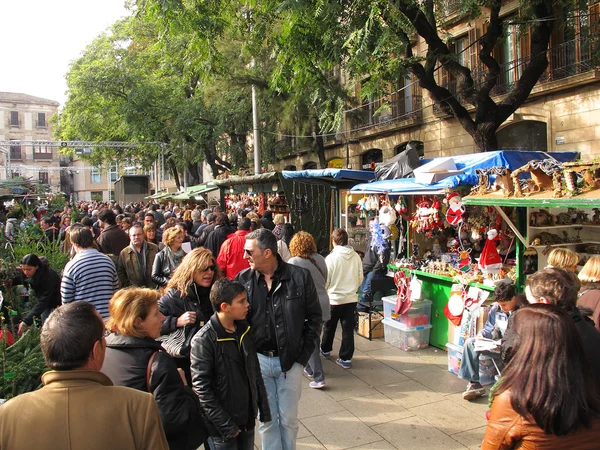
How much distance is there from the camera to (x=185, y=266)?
11.9ft

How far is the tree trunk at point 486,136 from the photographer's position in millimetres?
10181

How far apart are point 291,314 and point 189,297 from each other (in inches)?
30.3

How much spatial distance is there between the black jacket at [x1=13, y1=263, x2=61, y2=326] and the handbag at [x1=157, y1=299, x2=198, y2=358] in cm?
248

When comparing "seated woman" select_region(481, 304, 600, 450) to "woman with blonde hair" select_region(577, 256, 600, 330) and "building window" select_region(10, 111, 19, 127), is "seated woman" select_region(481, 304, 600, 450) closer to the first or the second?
"woman with blonde hair" select_region(577, 256, 600, 330)

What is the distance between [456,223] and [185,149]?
19.4 m

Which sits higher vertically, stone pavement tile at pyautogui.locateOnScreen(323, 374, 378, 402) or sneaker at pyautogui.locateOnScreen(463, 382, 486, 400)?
sneaker at pyautogui.locateOnScreen(463, 382, 486, 400)

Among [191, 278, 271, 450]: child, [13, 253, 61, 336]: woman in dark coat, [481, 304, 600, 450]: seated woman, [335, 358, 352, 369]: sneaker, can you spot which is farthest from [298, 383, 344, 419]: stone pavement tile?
[481, 304, 600, 450]: seated woman

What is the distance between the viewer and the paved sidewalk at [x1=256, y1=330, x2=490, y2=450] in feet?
14.1

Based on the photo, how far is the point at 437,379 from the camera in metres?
5.69

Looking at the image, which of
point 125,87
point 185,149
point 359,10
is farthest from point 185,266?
point 125,87

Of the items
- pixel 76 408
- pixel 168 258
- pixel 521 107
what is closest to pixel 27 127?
pixel 521 107

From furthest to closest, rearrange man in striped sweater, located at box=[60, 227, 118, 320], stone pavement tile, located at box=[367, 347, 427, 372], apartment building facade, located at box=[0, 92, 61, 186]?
apartment building facade, located at box=[0, 92, 61, 186] → stone pavement tile, located at box=[367, 347, 427, 372] → man in striped sweater, located at box=[60, 227, 118, 320]

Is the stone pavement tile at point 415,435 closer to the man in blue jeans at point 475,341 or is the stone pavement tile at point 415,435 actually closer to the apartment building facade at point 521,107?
the man in blue jeans at point 475,341

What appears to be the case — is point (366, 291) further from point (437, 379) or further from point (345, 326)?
point (437, 379)
